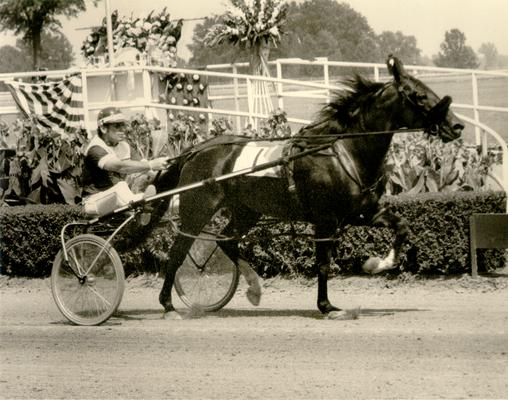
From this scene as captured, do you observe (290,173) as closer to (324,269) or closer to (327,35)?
(324,269)

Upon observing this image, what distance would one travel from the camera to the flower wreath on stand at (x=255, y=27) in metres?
15.7

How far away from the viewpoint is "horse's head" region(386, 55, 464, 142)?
29.1ft

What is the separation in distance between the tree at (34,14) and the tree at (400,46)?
10119mm

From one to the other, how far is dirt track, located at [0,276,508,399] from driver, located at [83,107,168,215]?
1117 millimetres

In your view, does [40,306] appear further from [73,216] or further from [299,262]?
[299,262]

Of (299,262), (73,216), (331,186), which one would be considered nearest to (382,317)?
(331,186)

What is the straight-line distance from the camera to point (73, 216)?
12.4 meters

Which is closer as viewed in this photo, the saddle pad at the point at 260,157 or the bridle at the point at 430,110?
the bridle at the point at 430,110

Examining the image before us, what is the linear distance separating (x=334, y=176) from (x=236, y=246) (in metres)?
1.35

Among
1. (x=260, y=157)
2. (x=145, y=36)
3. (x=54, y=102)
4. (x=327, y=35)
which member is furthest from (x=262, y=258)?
(x=327, y=35)

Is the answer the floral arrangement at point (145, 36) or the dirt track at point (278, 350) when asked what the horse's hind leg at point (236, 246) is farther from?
the floral arrangement at point (145, 36)

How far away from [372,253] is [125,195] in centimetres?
311

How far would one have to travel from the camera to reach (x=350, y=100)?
942cm

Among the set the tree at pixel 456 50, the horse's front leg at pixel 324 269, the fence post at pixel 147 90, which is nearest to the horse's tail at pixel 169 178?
the horse's front leg at pixel 324 269
